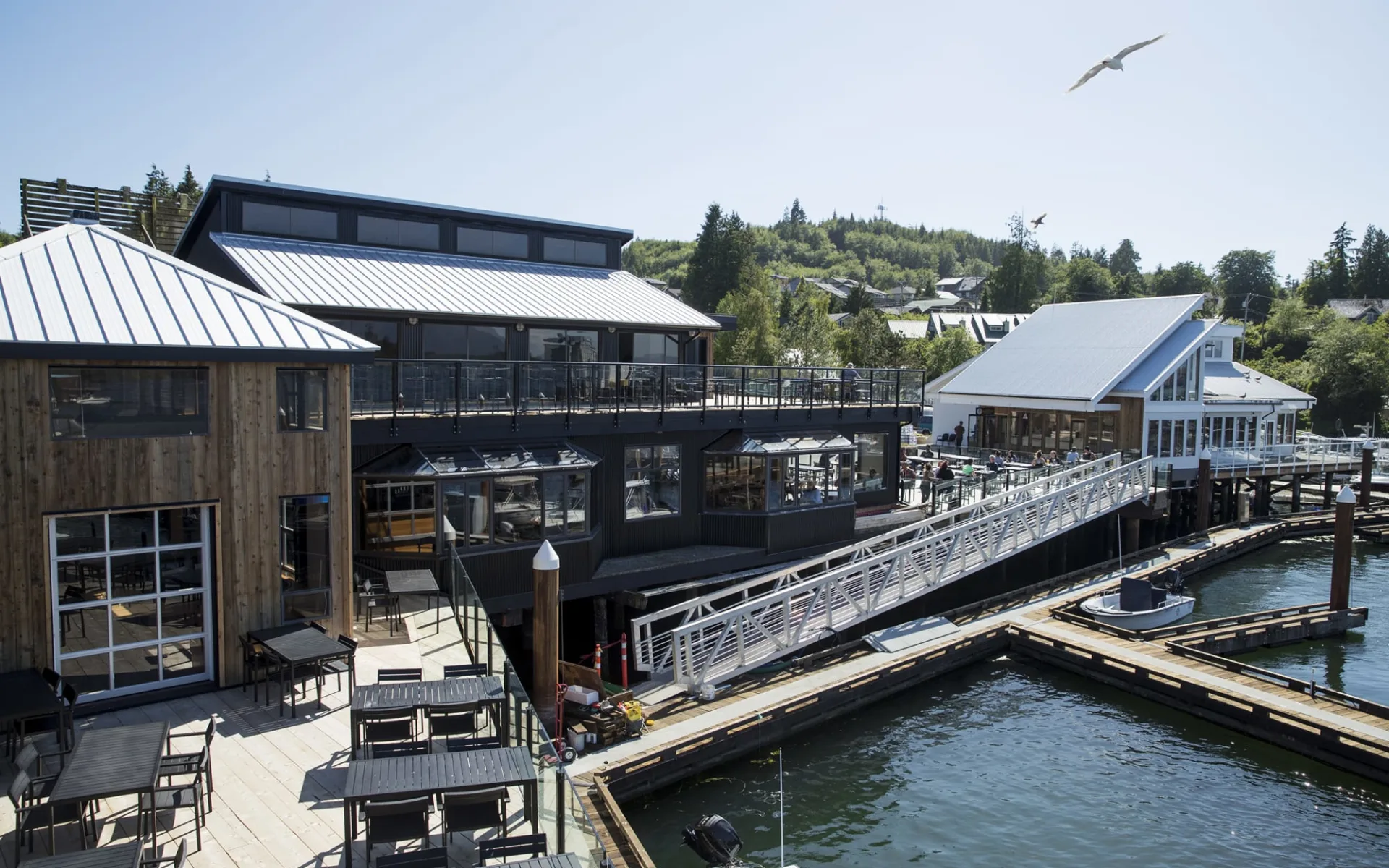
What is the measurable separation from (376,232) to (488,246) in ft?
9.81

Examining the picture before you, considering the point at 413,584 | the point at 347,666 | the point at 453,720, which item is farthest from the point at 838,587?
the point at 453,720

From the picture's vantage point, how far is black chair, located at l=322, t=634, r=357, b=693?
1218cm

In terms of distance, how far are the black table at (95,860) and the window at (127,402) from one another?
635cm

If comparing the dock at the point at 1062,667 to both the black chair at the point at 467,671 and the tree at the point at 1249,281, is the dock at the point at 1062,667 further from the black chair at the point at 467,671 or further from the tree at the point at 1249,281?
the tree at the point at 1249,281

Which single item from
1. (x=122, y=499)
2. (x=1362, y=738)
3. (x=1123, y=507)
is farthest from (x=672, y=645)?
(x=1123, y=507)

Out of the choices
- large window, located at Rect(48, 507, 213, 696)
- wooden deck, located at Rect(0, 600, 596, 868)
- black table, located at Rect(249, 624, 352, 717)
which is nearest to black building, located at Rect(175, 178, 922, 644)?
black table, located at Rect(249, 624, 352, 717)

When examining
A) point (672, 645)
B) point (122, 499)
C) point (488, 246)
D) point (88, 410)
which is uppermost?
point (488, 246)

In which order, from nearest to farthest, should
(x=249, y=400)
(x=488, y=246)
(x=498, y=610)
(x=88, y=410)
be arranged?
(x=88, y=410) < (x=249, y=400) < (x=498, y=610) < (x=488, y=246)

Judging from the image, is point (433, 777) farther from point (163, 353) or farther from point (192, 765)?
point (163, 353)

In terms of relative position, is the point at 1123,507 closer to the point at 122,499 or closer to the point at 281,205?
the point at 281,205

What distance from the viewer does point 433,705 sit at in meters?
10.3

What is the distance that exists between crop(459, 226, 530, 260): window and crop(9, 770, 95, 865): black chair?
1845 cm

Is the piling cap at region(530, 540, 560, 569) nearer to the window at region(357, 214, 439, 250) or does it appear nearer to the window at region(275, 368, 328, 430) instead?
the window at region(275, 368, 328, 430)

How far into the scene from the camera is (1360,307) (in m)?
Answer: 99.9
